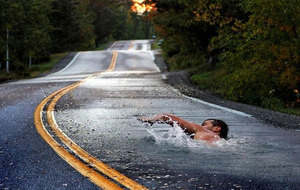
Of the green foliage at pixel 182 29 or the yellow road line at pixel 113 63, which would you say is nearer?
the green foliage at pixel 182 29

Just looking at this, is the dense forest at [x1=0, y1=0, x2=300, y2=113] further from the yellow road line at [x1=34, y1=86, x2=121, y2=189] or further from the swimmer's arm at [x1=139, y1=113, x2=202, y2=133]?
the yellow road line at [x1=34, y1=86, x2=121, y2=189]

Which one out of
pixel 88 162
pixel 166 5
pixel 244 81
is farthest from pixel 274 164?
pixel 166 5

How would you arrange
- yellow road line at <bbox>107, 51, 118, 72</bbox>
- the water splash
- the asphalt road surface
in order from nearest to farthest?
the asphalt road surface < the water splash < yellow road line at <bbox>107, 51, 118, 72</bbox>

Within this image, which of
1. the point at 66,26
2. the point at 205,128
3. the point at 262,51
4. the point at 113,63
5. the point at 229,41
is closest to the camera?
the point at 205,128

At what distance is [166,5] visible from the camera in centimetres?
2970

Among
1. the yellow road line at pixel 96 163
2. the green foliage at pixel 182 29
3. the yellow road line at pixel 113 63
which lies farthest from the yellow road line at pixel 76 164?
the yellow road line at pixel 113 63

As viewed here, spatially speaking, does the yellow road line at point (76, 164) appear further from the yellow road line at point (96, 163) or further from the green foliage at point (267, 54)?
the green foliage at point (267, 54)

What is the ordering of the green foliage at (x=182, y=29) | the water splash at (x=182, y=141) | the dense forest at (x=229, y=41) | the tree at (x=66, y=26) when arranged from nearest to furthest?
1. the water splash at (x=182, y=141)
2. the dense forest at (x=229, y=41)
3. the green foliage at (x=182, y=29)
4. the tree at (x=66, y=26)

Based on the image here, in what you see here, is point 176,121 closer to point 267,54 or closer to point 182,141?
point 182,141

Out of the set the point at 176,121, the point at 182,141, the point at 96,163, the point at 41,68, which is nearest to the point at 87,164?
the point at 96,163

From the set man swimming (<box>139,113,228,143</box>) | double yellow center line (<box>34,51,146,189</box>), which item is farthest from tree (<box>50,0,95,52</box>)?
man swimming (<box>139,113,228,143</box>)

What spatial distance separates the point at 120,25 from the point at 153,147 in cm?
11108

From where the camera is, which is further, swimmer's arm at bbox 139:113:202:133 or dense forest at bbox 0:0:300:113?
dense forest at bbox 0:0:300:113

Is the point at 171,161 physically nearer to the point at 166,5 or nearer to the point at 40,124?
the point at 40,124
